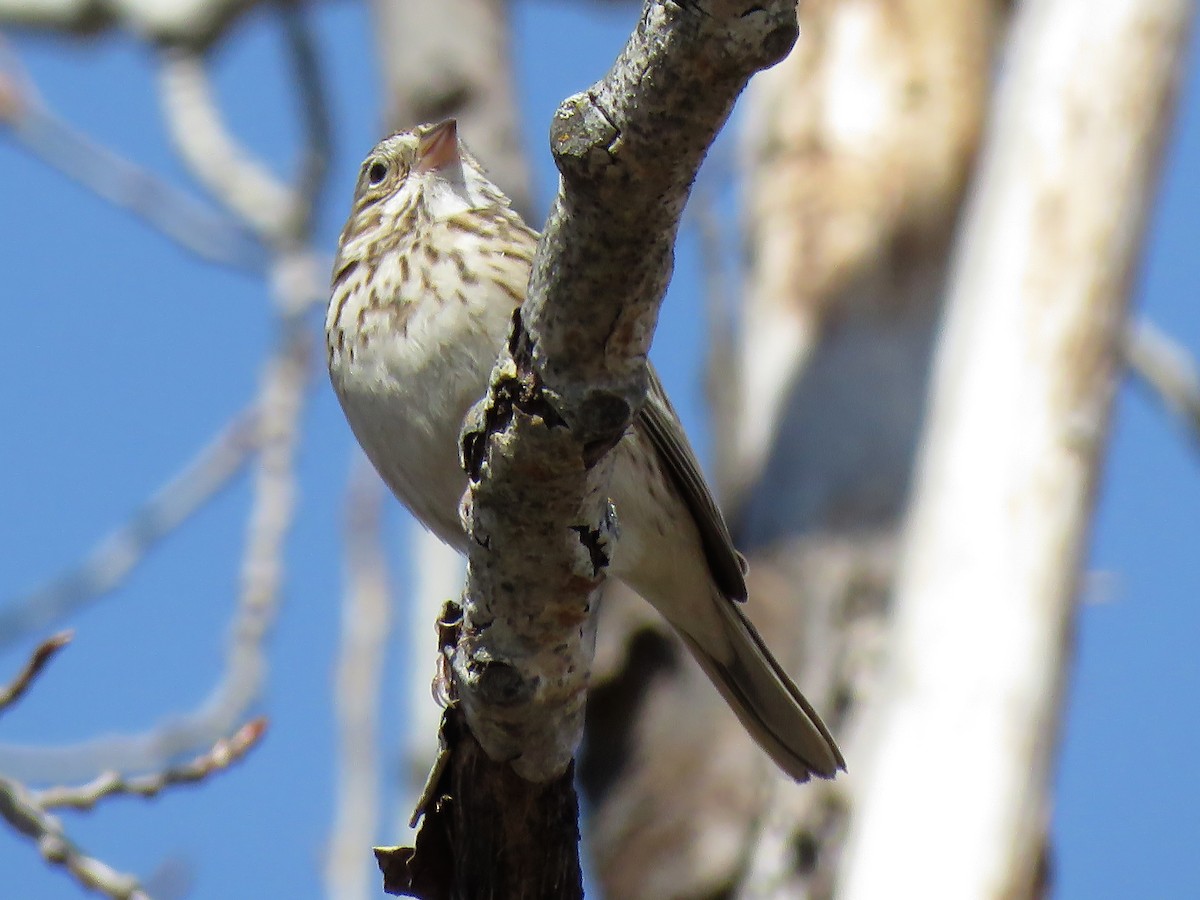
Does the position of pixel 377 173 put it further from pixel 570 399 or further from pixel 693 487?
pixel 570 399

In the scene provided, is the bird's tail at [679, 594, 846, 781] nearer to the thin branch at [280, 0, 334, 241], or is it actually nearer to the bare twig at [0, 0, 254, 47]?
the thin branch at [280, 0, 334, 241]

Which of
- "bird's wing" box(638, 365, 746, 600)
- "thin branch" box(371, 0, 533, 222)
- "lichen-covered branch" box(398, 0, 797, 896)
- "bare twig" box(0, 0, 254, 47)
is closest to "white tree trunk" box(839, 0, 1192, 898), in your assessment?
"bird's wing" box(638, 365, 746, 600)

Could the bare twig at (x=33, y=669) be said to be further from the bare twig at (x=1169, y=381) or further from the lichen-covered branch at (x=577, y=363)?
the bare twig at (x=1169, y=381)

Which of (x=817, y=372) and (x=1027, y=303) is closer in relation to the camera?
(x=1027, y=303)

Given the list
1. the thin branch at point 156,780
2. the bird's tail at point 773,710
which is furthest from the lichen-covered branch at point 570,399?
the bird's tail at point 773,710

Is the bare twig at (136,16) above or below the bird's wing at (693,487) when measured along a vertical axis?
above

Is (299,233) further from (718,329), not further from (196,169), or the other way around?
(718,329)

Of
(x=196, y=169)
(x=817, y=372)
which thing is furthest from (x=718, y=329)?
(x=196, y=169)
